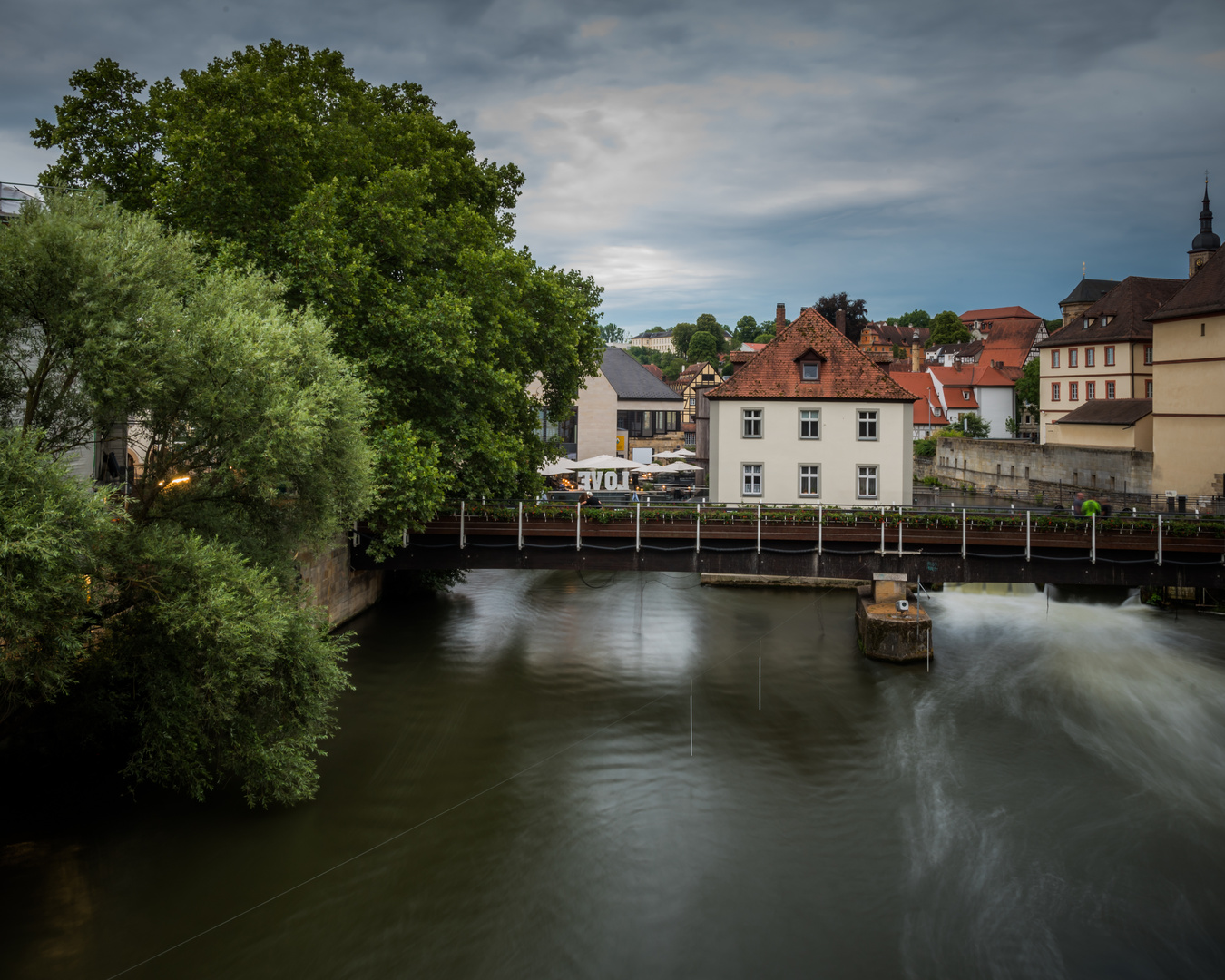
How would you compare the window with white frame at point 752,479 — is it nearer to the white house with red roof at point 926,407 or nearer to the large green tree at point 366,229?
the large green tree at point 366,229

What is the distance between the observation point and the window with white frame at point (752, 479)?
33438mm

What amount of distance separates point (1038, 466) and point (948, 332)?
255 feet

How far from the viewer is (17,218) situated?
1380 cm

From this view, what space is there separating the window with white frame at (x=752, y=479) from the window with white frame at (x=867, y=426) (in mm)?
Result: 3946

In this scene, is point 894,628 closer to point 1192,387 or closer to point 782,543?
point 782,543

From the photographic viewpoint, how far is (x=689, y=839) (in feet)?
51.0

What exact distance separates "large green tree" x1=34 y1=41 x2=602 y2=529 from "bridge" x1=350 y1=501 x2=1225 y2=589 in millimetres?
1428

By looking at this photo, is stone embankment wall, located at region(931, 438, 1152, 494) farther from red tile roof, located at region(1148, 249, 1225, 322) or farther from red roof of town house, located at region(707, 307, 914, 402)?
red roof of town house, located at region(707, 307, 914, 402)

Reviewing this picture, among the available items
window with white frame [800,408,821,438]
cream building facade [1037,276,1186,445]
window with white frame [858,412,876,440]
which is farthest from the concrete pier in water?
cream building facade [1037,276,1186,445]

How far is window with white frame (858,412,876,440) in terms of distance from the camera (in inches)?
1297

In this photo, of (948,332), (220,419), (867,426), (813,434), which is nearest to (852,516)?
(813,434)

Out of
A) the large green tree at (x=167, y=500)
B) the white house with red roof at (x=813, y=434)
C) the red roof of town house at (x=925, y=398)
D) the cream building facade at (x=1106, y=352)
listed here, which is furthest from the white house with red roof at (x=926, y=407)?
the large green tree at (x=167, y=500)

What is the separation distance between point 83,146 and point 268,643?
19.8 meters

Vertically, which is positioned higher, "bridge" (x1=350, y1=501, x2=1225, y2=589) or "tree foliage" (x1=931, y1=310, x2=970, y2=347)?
"tree foliage" (x1=931, y1=310, x2=970, y2=347)
